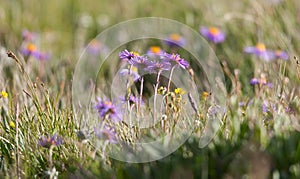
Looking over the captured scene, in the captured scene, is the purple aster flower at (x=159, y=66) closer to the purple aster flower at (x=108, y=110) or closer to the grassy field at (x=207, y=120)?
the grassy field at (x=207, y=120)

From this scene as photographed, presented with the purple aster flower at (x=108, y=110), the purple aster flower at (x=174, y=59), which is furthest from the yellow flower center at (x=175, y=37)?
the purple aster flower at (x=108, y=110)

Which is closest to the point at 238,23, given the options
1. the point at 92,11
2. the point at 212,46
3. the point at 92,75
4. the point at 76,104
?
the point at 212,46

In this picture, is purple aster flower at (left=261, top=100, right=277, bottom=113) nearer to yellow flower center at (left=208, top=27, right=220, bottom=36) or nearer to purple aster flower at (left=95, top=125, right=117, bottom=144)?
purple aster flower at (left=95, top=125, right=117, bottom=144)

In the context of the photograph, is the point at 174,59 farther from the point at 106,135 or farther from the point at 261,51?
the point at 261,51

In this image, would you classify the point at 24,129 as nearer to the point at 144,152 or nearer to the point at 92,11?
the point at 144,152

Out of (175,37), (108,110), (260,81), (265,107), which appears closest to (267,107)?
(265,107)
